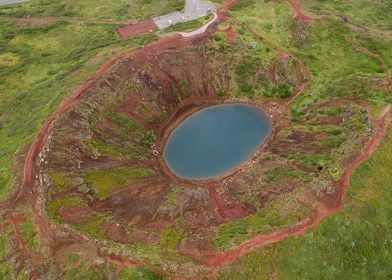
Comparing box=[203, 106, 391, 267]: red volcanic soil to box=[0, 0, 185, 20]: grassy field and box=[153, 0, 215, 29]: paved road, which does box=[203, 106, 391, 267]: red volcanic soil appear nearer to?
box=[153, 0, 215, 29]: paved road

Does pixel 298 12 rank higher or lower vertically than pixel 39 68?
higher

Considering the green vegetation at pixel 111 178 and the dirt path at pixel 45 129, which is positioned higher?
the dirt path at pixel 45 129

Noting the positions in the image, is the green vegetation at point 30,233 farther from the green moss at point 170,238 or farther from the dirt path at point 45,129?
the green moss at point 170,238

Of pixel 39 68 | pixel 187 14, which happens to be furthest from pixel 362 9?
pixel 39 68

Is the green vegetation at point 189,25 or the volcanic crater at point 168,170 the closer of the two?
the volcanic crater at point 168,170

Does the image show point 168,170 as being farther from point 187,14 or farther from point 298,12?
point 298,12

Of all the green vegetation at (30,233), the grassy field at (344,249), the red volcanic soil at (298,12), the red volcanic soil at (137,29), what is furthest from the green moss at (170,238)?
the red volcanic soil at (298,12)

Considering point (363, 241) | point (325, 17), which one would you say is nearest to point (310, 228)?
point (363, 241)
